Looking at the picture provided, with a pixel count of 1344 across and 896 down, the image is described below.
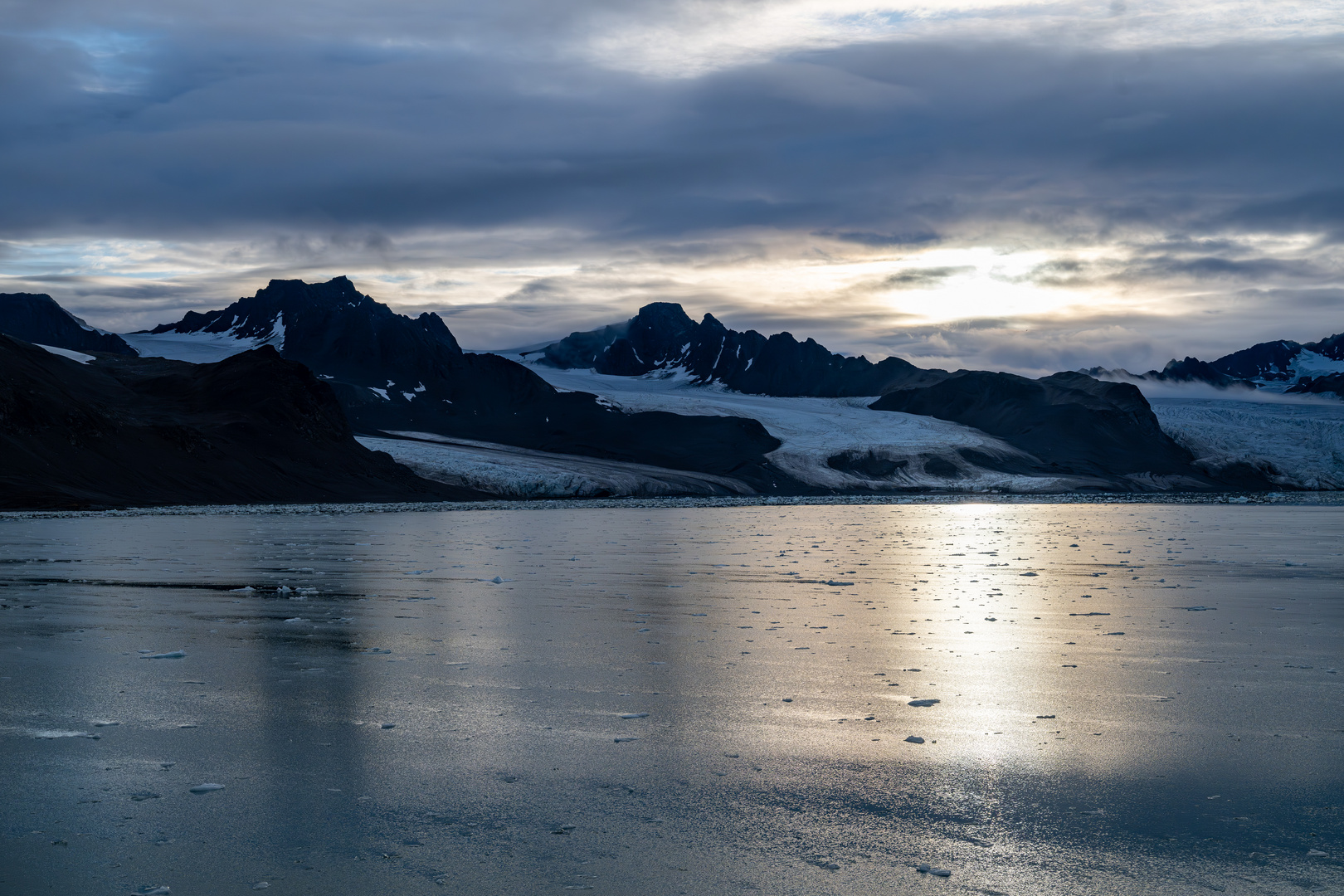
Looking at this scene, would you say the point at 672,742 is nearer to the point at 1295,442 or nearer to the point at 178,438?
the point at 178,438

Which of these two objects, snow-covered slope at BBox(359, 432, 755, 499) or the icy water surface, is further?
snow-covered slope at BBox(359, 432, 755, 499)

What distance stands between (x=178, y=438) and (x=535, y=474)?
46009 millimetres

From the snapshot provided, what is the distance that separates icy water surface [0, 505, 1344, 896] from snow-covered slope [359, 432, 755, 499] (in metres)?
116

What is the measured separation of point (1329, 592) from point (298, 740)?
16.6 meters

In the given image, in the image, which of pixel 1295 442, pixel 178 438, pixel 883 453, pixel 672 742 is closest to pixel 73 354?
pixel 178 438

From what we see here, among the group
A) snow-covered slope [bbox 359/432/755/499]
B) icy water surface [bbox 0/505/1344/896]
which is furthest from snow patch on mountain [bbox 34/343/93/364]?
icy water surface [bbox 0/505/1344/896]

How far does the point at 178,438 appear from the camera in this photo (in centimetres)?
10056

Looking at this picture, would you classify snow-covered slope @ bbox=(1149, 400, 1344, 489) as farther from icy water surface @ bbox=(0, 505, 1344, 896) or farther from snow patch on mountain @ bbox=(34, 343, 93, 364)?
icy water surface @ bbox=(0, 505, 1344, 896)

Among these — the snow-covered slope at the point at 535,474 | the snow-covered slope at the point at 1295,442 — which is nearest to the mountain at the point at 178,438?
the snow-covered slope at the point at 535,474

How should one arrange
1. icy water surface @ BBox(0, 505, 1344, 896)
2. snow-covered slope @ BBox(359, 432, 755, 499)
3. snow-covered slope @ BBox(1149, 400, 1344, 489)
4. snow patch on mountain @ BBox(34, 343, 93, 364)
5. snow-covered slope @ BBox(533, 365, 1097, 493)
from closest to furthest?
1. icy water surface @ BBox(0, 505, 1344, 896)
2. snow patch on mountain @ BBox(34, 343, 93, 364)
3. snow-covered slope @ BBox(359, 432, 755, 499)
4. snow-covered slope @ BBox(533, 365, 1097, 493)
5. snow-covered slope @ BBox(1149, 400, 1344, 489)

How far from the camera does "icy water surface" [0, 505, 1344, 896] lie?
18.5 ft

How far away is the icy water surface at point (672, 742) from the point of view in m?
5.65

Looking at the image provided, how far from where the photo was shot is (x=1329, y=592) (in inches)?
705

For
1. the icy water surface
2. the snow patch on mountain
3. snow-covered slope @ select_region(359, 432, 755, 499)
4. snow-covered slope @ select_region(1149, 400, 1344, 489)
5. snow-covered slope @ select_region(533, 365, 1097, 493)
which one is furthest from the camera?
snow-covered slope @ select_region(1149, 400, 1344, 489)
